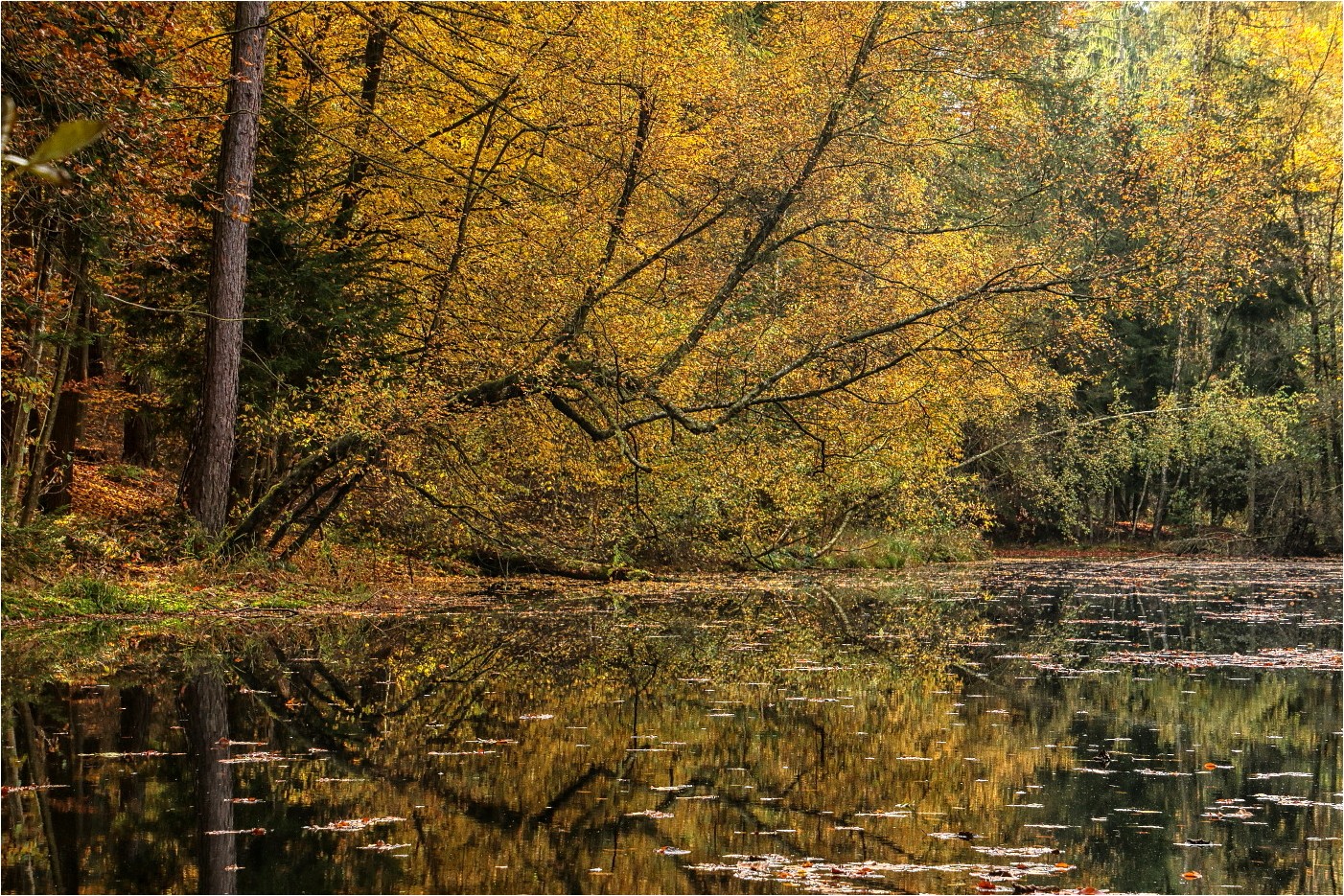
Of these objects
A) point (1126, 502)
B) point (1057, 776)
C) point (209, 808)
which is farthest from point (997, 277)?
point (1126, 502)

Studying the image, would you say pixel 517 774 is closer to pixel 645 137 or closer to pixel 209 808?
pixel 209 808

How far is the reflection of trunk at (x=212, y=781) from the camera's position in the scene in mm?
4051

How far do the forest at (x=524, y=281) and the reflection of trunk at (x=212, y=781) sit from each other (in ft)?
15.1

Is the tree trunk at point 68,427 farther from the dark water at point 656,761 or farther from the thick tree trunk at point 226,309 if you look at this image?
the dark water at point 656,761

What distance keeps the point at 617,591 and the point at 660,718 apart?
9.49 metres

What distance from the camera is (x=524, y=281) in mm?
15352

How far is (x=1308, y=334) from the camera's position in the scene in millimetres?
32000

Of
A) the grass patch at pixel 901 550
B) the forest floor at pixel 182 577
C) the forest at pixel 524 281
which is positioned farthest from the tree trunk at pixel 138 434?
the grass patch at pixel 901 550

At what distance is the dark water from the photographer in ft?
13.9

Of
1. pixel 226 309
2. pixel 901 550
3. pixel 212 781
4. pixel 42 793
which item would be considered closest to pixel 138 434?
pixel 226 309

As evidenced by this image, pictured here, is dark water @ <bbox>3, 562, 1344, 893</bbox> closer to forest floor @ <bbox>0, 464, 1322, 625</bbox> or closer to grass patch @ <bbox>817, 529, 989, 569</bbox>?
forest floor @ <bbox>0, 464, 1322, 625</bbox>

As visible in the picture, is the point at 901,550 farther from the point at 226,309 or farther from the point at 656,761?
the point at 656,761

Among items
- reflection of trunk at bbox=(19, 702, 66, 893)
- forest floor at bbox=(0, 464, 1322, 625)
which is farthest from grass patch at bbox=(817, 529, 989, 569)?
reflection of trunk at bbox=(19, 702, 66, 893)

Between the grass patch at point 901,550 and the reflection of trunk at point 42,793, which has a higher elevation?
the grass patch at point 901,550
